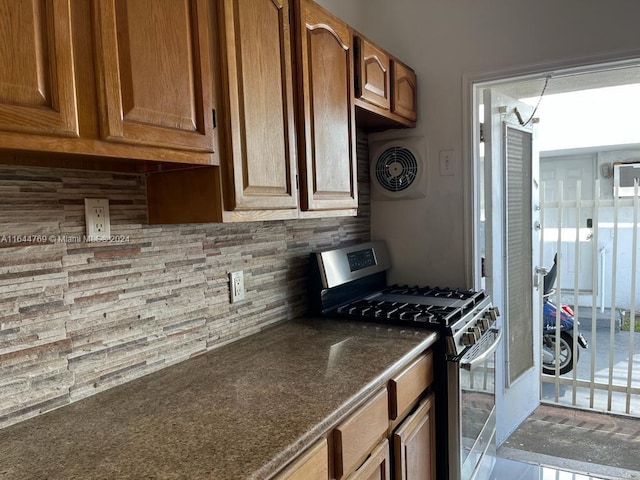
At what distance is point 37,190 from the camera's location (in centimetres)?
115

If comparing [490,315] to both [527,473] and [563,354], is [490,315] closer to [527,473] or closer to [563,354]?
[527,473]

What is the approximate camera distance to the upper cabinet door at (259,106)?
1.30 metres

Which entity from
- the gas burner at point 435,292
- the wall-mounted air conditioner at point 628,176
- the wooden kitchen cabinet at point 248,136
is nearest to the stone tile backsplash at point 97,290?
the wooden kitchen cabinet at point 248,136

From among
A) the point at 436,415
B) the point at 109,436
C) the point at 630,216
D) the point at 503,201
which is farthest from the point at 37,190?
the point at 630,216

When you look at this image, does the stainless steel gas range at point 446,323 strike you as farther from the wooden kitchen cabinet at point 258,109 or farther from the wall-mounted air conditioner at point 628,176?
the wall-mounted air conditioner at point 628,176

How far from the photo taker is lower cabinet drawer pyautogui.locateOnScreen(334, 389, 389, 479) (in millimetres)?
1195

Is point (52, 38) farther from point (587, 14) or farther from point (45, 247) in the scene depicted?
point (587, 14)

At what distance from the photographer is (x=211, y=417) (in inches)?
43.5

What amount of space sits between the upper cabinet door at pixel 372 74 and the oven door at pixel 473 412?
3.79ft

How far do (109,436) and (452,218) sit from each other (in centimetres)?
196

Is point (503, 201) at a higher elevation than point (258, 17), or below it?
below

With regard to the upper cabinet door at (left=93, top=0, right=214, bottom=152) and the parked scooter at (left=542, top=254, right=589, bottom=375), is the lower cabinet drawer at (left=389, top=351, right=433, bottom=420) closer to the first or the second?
the upper cabinet door at (left=93, top=0, right=214, bottom=152)

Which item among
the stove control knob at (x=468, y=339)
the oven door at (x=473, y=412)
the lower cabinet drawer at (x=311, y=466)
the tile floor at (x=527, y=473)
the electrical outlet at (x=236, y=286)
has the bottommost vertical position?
the tile floor at (x=527, y=473)

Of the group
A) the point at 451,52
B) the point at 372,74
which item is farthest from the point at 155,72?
the point at 451,52
